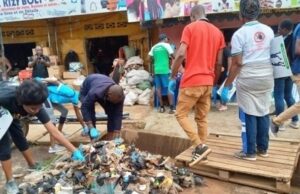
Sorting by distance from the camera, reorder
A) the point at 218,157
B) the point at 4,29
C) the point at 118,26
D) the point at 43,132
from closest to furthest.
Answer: the point at 218,157
the point at 43,132
the point at 118,26
the point at 4,29

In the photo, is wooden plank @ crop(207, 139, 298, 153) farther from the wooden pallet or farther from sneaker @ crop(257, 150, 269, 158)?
sneaker @ crop(257, 150, 269, 158)

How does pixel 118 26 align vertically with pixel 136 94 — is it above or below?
above

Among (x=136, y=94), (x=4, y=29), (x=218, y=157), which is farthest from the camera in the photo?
(x=4, y=29)

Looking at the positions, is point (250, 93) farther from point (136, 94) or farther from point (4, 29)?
point (4, 29)

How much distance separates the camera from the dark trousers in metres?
4.14

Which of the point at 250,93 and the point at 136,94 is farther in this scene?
the point at 136,94

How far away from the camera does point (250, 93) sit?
4.11 meters

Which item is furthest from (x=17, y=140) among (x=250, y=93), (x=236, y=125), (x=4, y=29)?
(x=4, y=29)

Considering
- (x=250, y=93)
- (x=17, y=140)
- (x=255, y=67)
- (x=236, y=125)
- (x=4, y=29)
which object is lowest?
(x=236, y=125)

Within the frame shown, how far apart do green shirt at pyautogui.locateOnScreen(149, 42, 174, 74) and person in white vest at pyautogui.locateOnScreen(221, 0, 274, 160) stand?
4.20 metres

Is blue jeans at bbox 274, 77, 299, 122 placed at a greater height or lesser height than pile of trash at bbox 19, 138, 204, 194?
greater

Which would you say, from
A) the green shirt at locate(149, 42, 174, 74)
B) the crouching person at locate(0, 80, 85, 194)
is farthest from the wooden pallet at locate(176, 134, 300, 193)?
the green shirt at locate(149, 42, 174, 74)

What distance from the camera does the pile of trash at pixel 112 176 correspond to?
13.1 ft

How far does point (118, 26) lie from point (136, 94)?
2.56 m
